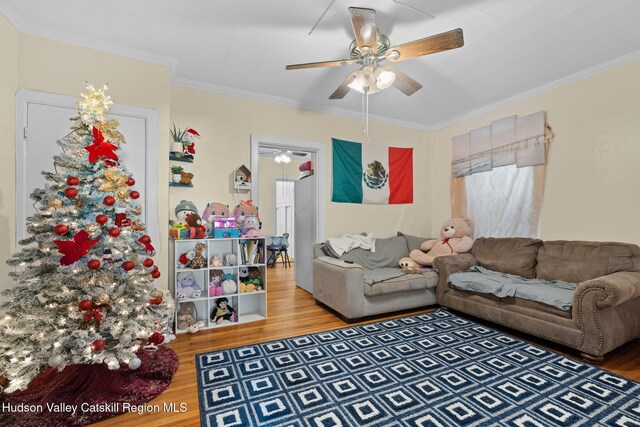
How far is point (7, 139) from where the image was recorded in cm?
213

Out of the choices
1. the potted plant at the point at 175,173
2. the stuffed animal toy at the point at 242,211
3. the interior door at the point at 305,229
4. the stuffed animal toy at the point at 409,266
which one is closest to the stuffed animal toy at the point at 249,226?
the stuffed animal toy at the point at 242,211

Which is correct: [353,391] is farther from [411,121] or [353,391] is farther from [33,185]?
[411,121]

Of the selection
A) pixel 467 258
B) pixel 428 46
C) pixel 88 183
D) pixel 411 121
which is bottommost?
pixel 467 258

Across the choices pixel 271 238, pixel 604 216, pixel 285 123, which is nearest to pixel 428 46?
pixel 285 123

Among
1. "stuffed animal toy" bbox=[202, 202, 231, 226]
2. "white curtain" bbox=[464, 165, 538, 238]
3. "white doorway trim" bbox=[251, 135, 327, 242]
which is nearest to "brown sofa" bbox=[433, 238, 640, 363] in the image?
"white curtain" bbox=[464, 165, 538, 238]

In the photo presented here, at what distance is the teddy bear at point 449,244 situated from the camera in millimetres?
3689

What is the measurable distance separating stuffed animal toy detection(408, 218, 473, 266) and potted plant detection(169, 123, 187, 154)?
3046mm

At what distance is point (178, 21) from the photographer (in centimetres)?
222

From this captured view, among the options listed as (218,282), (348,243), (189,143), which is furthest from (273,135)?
(218,282)

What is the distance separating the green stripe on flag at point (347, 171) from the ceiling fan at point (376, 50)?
61.1 inches

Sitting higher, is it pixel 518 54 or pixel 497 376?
pixel 518 54

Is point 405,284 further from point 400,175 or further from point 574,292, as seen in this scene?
point 400,175

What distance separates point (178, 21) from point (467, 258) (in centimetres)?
378

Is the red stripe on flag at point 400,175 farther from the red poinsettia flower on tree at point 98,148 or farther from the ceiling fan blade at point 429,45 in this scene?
the red poinsettia flower on tree at point 98,148
